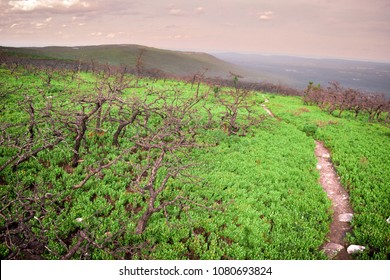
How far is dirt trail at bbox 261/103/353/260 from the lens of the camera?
794 cm

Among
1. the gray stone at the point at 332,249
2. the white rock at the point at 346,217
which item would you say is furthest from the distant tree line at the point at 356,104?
the gray stone at the point at 332,249

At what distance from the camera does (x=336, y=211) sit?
1024 cm

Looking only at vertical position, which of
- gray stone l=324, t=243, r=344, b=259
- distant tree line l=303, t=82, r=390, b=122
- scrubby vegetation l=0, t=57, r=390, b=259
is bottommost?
gray stone l=324, t=243, r=344, b=259

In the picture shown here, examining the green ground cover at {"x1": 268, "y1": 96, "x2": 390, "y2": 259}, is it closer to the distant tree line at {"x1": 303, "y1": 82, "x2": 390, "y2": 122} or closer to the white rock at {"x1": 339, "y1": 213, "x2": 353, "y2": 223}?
the white rock at {"x1": 339, "y1": 213, "x2": 353, "y2": 223}

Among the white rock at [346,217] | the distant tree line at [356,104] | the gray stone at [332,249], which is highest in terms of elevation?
the distant tree line at [356,104]

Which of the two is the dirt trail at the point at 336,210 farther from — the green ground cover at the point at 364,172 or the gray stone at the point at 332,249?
the green ground cover at the point at 364,172

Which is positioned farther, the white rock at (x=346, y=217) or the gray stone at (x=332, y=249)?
the white rock at (x=346, y=217)

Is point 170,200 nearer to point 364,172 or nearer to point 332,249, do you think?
point 332,249

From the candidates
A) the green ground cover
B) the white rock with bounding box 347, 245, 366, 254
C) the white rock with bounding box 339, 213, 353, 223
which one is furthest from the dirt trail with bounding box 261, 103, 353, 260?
the green ground cover

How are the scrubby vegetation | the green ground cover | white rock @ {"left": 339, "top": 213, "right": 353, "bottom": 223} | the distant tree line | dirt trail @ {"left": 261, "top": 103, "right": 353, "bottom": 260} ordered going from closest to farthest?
the scrubby vegetation
dirt trail @ {"left": 261, "top": 103, "right": 353, "bottom": 260}
the green ground cover
white rock @ {"left": 339, "top": 213, "right": 353, "bottom": 223}
the distant tree line

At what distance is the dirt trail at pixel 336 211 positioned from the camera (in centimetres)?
794

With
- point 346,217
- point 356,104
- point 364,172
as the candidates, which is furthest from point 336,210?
point 356,104

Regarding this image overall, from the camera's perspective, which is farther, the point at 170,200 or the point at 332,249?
the point at 170,200
